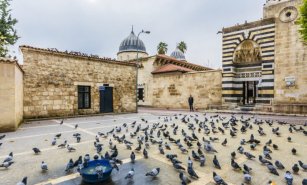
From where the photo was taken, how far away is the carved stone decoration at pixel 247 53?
19047 mm

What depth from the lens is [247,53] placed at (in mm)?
19797

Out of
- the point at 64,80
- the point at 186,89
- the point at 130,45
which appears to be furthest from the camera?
the point at 130,45

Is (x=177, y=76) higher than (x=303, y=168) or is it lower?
higher

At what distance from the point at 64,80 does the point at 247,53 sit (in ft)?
59.1

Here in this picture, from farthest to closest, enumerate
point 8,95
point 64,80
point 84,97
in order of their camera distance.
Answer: point 84,97, point 64,80, point 8,95

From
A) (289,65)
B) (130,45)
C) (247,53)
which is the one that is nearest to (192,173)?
(289,65)

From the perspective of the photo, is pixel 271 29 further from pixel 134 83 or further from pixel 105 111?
pixel 105 111

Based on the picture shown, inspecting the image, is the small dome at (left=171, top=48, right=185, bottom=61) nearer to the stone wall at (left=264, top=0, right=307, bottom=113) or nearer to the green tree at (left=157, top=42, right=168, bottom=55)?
the green tree at (left=157, top=42, right=168, bottom=55)

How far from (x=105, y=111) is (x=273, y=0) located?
1909 centimetres

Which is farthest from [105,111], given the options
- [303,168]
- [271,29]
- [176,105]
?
[271,29]

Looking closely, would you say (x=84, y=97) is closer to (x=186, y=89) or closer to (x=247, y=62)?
(x=186, y=89)

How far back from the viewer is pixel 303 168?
14.4 feet

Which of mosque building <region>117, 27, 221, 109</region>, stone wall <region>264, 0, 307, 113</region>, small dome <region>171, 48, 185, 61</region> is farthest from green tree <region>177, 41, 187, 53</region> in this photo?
stone wall <region>264, 0, 307, 113</region>

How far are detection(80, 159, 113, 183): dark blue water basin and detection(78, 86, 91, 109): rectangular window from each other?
11693 millimetres
